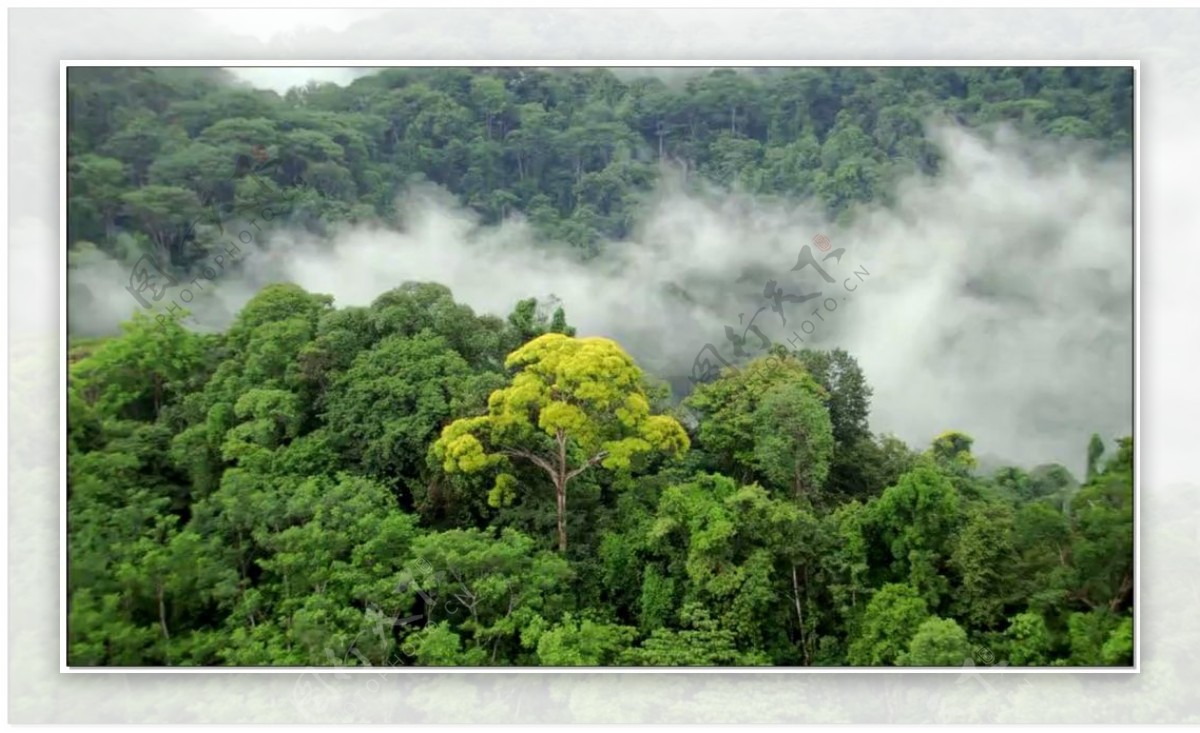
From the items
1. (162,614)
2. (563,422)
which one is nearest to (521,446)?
(563,422)

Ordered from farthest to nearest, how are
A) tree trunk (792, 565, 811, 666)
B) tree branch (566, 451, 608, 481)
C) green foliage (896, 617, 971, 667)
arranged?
1. tree branch (566, 451, 608, 481)
2. tree trunk (792, 565, 811, 666)
3. green foliage (896, 617, 971, 667)

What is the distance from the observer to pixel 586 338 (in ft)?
16.8

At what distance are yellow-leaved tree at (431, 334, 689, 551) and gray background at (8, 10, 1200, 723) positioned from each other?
3.18ft

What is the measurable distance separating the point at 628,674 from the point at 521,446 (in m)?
1.15

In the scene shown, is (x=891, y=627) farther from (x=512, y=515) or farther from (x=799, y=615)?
(x=512, y=515)

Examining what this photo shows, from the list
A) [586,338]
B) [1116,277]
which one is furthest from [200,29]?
[1116,277]

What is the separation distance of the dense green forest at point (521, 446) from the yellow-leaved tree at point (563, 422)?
1cm

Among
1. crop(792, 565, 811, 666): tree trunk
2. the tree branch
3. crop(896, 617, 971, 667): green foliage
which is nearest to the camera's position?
crop(896, 617, 971, 667): green foliage

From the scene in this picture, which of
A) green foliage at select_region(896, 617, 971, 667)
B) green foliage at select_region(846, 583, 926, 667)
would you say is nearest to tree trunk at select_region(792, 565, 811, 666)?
green foliage at select_region(846, 583, 926, 667)

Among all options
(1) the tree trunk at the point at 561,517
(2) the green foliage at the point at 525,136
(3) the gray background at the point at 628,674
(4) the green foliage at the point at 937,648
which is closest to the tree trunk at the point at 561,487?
(1) the tree trunk at the point at 561,517

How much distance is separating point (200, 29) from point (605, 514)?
293 centimetres

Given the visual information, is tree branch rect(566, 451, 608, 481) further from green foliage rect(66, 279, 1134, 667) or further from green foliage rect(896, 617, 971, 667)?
green foliage rect(896, 617, 971, 667)

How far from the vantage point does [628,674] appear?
4922 mm

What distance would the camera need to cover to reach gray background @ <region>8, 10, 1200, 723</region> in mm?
4902
